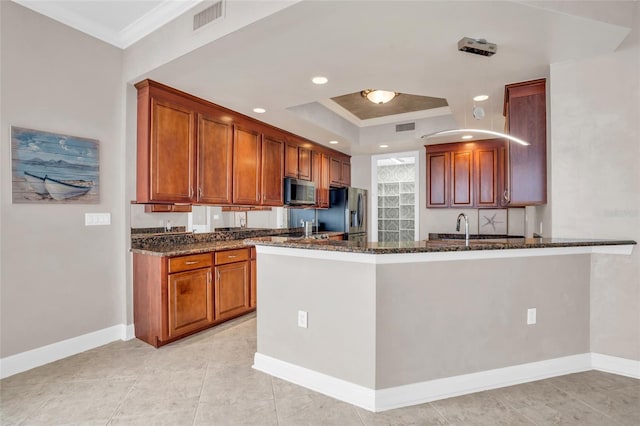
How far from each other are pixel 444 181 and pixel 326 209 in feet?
7.06

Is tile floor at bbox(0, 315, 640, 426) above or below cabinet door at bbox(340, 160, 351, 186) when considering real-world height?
below

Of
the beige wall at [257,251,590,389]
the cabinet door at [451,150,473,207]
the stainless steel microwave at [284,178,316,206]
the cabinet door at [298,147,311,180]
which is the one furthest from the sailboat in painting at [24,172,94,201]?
the cabinet door at [451,150,473,207]

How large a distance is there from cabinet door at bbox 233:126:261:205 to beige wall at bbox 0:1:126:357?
4.13 feet

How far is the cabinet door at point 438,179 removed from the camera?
5.60 meters

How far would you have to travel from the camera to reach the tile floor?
6.39 feet

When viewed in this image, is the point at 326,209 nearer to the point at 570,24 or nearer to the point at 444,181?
the point at 444,181

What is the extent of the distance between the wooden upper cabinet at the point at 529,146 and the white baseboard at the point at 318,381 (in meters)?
2.29

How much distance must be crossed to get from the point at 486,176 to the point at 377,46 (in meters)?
3.71

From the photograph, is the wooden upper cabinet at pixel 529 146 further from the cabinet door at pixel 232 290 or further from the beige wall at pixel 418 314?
the cabinet door at pixel 232 290

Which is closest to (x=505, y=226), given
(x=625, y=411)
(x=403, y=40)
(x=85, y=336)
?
(x=625, y=411)

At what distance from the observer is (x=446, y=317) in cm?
221

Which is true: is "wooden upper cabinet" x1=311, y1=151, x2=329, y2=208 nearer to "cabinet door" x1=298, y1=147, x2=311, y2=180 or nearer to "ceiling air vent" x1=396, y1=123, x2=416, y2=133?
"cabinet door" x1=298, y1=147, x2=311, y2=180

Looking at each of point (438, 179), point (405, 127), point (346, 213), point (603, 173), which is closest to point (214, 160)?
point (346, 213)

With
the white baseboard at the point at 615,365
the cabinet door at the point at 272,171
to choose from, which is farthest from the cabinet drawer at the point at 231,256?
the white baseboard at the point at 615,365
